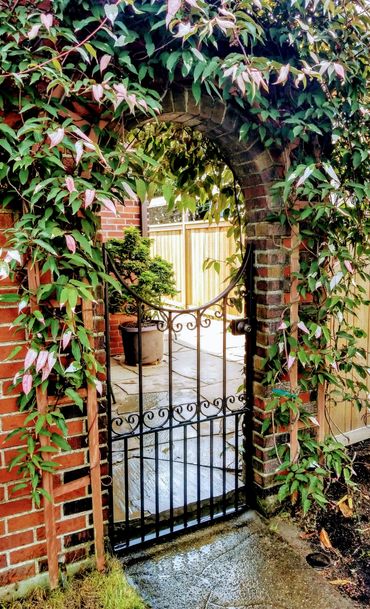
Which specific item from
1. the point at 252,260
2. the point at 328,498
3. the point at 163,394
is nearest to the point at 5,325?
the point at 252,260

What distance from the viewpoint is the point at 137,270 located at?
15.7 feet

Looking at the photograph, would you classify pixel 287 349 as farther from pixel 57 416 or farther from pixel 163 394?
pixel 163 394

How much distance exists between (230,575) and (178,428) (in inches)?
60.0

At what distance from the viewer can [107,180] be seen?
1.68m

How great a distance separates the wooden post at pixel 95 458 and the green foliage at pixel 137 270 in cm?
294

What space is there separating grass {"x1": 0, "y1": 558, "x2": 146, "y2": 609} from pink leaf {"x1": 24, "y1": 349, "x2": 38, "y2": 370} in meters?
0.95

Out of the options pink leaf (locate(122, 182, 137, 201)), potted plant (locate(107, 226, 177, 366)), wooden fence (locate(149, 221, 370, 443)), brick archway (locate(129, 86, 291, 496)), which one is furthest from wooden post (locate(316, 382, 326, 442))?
wooden fence (locate(149, 221, 370, 443))

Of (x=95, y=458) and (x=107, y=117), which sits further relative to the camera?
(x=95, y=458)

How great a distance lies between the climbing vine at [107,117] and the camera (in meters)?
1.53

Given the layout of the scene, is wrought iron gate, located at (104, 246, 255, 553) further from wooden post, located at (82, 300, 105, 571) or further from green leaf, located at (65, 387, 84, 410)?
green leaf, located at (65, 387, 84, 410)

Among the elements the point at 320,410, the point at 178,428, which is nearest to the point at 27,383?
the point at 320,410

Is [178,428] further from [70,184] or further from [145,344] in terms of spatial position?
[70,184]

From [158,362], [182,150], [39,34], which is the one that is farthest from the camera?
[158,362]

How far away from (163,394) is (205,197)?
80.1 inches
